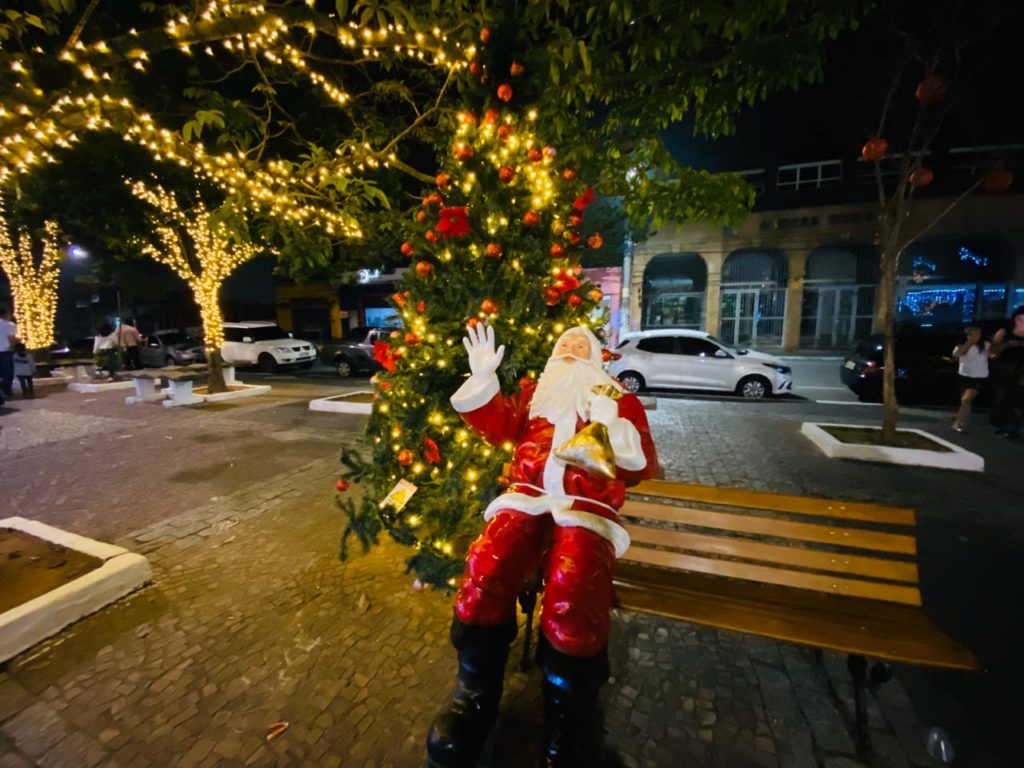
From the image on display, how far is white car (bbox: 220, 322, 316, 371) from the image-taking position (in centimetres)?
1753

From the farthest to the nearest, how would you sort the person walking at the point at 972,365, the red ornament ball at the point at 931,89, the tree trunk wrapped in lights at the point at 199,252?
the tree trunk wrapped in lights at the point at 199,252
the person walking at the point at 972,365
the red ornament ball at the point at 931,89

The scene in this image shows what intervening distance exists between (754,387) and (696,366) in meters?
1.34

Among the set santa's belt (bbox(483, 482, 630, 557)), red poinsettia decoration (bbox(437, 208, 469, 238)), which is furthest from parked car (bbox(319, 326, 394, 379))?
santa's belt (bbox(483, 482, 630, 557))

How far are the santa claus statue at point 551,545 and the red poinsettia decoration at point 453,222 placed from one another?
0.64 m

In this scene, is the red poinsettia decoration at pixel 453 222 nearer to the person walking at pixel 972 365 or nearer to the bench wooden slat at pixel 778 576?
the bench wooden slat at pixel 778 576

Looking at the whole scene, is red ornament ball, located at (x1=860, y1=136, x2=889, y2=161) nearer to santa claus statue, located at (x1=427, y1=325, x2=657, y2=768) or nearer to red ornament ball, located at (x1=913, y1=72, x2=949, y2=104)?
red ornament ball, located at (x1=913, y1=72, x2=949, y2=104)

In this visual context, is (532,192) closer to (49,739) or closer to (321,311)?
(49,739)

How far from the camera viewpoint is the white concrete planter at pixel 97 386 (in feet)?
39.2

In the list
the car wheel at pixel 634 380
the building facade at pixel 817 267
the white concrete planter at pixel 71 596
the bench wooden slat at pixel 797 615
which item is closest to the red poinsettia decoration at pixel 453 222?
the bench wooden slat at pixel 797 615

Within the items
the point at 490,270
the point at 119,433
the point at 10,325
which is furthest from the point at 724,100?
the point at 10,325

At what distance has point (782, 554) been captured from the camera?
2479mm

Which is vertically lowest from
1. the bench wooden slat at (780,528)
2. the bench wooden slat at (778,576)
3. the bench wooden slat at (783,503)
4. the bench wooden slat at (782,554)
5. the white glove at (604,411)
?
the bench wooden slat at (778,576)

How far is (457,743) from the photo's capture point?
1.84 m

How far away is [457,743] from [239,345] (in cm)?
1949
